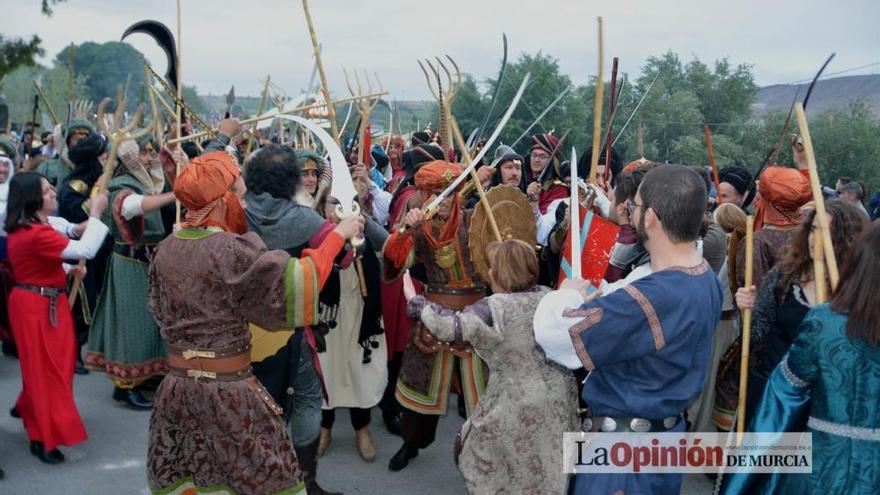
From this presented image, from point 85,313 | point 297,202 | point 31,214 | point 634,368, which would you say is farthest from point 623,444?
point 85,313

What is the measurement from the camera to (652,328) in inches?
80.2

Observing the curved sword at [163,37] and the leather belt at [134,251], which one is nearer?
the curved sword at [163,37]

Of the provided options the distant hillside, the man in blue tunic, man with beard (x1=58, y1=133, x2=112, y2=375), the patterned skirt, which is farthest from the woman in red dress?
the distant hillside

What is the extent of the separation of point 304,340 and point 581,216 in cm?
142

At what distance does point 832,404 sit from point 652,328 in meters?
0.60

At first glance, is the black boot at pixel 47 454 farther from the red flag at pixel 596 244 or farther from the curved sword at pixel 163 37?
the red flag at pixel 596 244

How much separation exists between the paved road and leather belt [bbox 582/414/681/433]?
1.93 metres

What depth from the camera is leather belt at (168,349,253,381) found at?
106 inches

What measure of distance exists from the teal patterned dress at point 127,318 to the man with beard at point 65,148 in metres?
0.96

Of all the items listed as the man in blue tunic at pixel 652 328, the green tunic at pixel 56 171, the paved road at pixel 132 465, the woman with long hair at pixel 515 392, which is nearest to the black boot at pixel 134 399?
the paved road at pixel 132 465

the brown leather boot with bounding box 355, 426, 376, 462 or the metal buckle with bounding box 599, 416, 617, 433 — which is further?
the brown leather boot with bounding box 355, 426, 376, 462

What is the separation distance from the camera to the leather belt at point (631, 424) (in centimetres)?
219

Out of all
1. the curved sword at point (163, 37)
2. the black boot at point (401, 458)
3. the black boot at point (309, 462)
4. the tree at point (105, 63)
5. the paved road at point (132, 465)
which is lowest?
the paved road at point (132, 465)

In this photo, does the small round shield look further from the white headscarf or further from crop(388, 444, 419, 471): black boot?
the white headscarf
